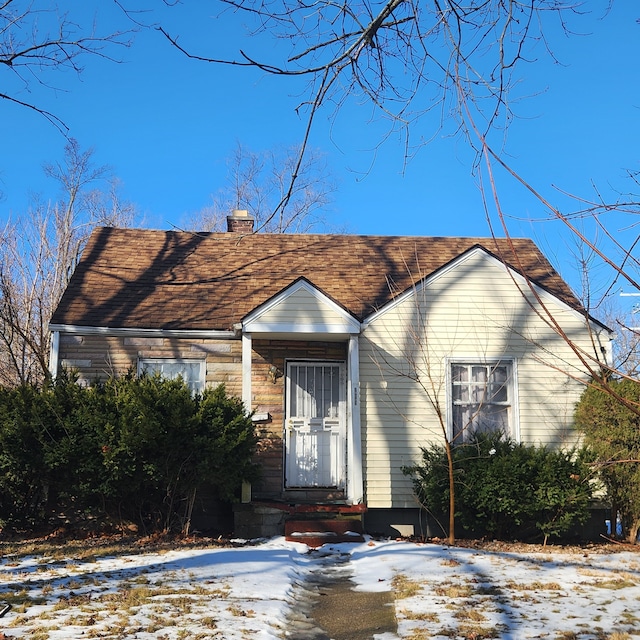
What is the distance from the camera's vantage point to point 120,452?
379 inches

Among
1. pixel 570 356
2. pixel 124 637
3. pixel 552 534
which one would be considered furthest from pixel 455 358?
pixel 124 637

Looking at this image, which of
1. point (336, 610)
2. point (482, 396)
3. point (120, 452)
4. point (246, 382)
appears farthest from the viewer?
point (482, 396)

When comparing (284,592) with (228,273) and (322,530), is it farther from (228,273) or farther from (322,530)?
(228,273)

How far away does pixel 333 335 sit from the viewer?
11.6m

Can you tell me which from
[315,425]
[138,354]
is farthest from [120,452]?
[315,425]

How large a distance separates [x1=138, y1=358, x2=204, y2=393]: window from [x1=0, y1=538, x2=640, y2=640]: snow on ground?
12.1 feet

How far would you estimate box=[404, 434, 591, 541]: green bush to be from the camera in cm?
1006

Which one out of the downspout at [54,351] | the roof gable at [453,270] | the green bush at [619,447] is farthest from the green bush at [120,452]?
the green bush at [619,447]

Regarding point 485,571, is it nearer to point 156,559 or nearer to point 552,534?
point 552,534

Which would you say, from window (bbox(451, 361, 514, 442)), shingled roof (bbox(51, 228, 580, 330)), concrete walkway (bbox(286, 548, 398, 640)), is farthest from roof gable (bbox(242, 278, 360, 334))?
concrete walkway (bbox(286, 548, 398, 640))

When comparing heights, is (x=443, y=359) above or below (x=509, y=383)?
above

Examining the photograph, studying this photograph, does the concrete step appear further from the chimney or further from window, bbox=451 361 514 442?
the chimney

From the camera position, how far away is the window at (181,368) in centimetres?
1229

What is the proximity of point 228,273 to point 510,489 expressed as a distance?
692cm
